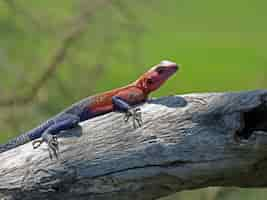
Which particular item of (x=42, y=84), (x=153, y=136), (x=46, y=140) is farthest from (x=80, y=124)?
(x=42, y=84)

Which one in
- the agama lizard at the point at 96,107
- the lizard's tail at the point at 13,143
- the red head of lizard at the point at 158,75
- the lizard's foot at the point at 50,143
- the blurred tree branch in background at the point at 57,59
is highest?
the blurred tree branch in background at the point at 57,59

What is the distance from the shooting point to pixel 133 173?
2.25 meters

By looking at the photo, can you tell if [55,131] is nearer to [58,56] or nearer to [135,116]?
[135,116]

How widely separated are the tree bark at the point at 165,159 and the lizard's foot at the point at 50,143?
0.08ft

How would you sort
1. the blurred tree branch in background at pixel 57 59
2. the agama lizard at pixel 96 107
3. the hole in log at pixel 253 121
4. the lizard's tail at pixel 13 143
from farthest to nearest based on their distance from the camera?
the blurred tree branch in background at pixel 57 59, the lizard's tail at pixel 13 143, the agama lizard at pixel 96 107, the hole in log at pixel 253 121

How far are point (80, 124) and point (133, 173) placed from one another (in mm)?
375

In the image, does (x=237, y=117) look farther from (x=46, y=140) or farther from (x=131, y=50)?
(x=131, y=50)

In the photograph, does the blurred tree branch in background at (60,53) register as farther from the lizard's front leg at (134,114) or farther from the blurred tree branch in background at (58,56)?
the lizard's front leg at (134,114)

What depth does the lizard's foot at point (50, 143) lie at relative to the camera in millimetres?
2361

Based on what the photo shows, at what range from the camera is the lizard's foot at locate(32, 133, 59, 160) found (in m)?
2.36

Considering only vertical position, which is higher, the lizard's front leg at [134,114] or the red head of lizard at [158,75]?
the red head of lizard at [158,75]

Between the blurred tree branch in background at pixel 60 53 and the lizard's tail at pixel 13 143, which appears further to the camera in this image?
the blurred tree branch in background at pixel 60 53

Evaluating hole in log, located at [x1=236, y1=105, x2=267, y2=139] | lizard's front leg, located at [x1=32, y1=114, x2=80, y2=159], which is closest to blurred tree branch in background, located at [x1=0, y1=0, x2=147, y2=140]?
lizard's front leg, located at [x1=32, y1=114, x2=80, y2=159]

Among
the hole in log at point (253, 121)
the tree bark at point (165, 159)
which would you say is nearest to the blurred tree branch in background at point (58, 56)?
the tree bark at point (165, 159)
